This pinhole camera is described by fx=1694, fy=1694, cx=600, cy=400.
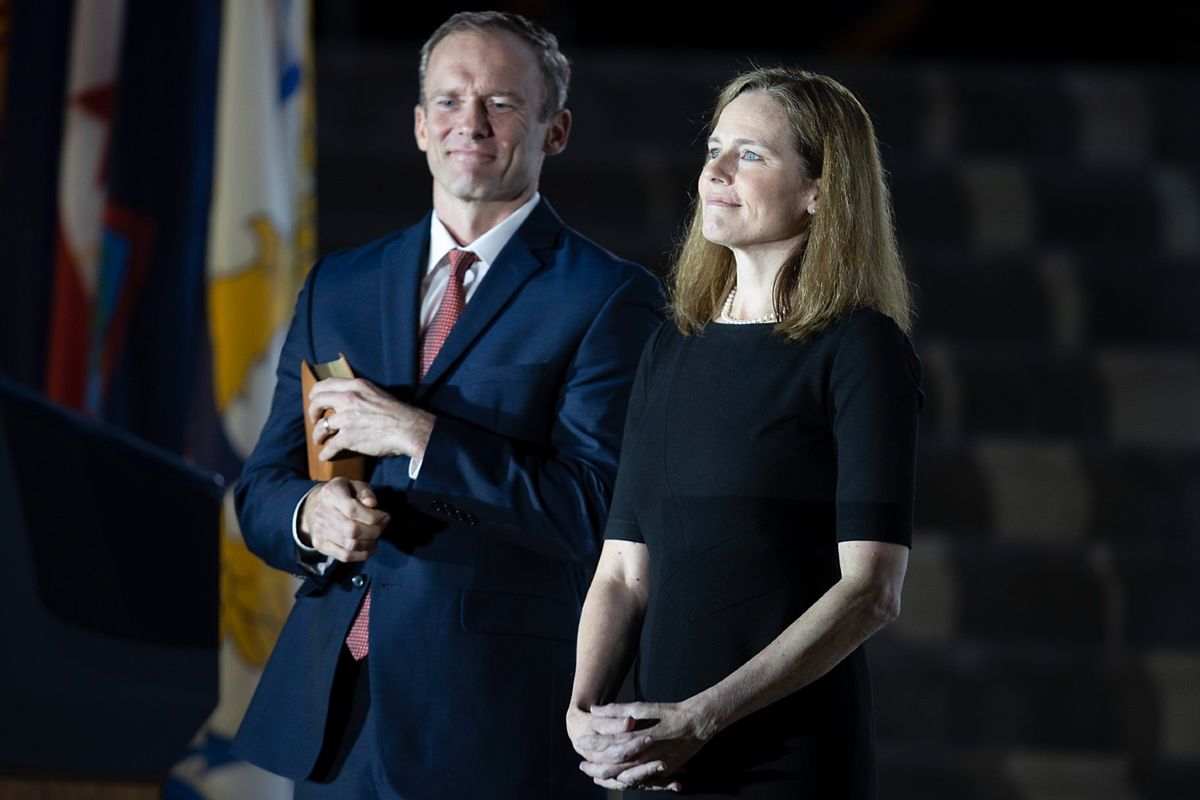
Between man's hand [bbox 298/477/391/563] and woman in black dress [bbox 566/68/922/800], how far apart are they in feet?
0.83

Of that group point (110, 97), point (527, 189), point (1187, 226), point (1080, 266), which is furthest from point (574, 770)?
point (1187, 226)

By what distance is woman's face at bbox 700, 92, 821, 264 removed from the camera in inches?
60.5

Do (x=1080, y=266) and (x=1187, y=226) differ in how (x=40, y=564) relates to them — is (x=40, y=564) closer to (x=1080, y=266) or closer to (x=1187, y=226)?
(x=1080, y=266)

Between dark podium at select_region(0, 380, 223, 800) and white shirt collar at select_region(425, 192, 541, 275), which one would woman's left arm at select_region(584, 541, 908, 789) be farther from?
white shirt collar at select_region(425, 192, 541, 275)

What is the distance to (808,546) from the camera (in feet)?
4.80

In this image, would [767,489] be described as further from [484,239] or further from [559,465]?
[484,239]

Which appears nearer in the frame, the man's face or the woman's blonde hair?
the woman's blonde hair

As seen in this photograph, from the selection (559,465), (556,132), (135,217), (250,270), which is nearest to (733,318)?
(559,465)

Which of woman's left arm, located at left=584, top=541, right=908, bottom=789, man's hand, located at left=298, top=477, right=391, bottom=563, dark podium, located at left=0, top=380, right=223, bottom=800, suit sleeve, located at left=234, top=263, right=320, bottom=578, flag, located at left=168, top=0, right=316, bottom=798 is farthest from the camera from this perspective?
flag, located at left=168, top=0, right=316, bottom=798

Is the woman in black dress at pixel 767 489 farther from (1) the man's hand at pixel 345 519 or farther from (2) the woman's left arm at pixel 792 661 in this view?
(1) the man's hand at pixel 345 519

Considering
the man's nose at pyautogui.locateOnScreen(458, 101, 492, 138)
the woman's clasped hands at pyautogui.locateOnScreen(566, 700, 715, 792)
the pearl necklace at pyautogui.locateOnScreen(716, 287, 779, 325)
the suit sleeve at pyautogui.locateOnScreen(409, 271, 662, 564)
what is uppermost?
the man's nose at pyautogui.locateOnScreen(458, 101, 492, 138)

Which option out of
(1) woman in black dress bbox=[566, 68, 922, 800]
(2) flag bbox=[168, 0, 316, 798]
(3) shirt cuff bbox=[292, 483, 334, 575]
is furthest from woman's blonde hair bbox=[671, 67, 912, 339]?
(2) flag bbox=[168, 0, 316, 798]

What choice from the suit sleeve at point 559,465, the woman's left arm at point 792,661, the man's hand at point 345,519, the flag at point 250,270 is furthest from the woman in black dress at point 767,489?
the flag at point 250,270

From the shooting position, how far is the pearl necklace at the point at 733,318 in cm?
154
